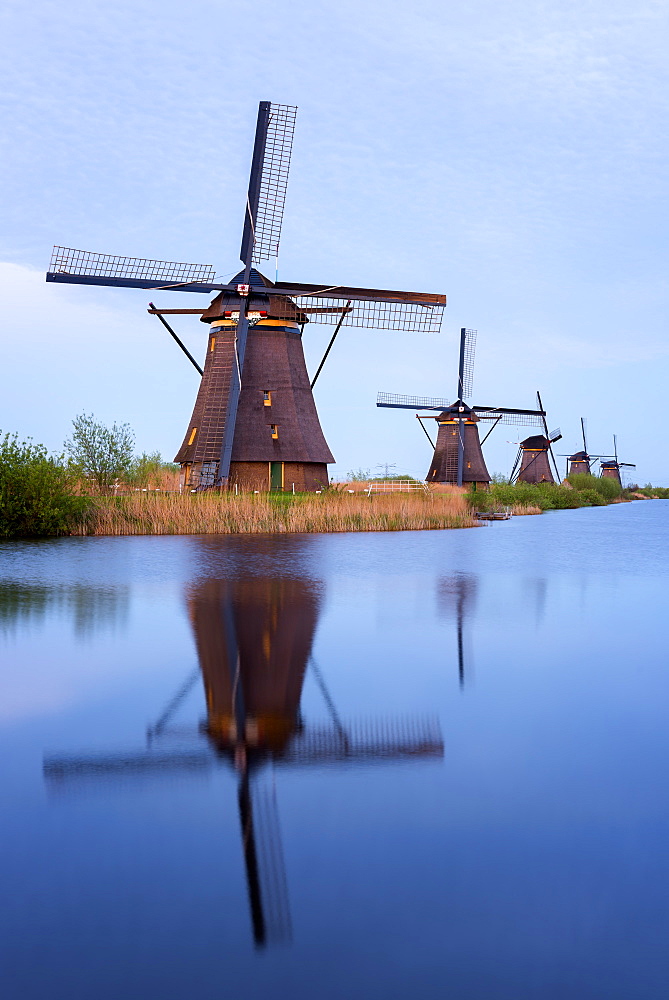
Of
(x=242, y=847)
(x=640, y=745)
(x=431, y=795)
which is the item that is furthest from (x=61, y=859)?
(x=640, y=745)

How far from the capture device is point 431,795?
173 inches

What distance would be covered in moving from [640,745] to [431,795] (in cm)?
172

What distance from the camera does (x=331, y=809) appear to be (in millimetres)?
4160

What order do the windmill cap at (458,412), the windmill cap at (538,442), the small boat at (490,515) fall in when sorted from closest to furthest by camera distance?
1. the small boat at (490,515)
2. the windmill cap at (458,412)
3. the windmill cap at (538,442)

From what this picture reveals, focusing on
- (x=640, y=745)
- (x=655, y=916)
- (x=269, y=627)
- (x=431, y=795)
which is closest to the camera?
(x=655, y=916)

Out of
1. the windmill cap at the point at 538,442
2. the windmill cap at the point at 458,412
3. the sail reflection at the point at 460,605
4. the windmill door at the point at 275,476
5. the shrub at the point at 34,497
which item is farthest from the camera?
the windmill cap at the point at 538,442

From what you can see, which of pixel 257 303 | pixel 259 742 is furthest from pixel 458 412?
pixel 259 742

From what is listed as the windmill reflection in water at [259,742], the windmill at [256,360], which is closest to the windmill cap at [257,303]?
the windmill at [256,360]

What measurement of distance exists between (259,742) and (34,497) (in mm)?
16968

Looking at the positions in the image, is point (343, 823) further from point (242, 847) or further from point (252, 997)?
point (252, 997)

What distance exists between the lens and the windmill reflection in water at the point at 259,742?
3641 millimetres

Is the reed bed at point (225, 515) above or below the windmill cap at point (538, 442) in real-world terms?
below

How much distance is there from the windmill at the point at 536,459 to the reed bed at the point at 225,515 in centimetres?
3162

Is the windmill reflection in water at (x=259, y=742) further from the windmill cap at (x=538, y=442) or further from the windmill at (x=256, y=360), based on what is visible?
the windmill cap at (x=538, y=442)
